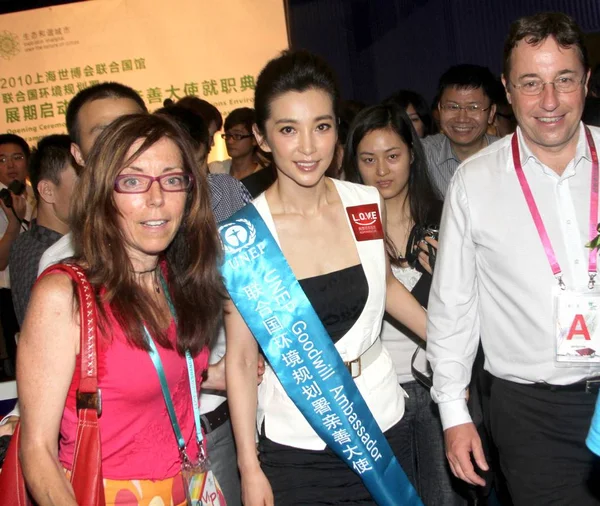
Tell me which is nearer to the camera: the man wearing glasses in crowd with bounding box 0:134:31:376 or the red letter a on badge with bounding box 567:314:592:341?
the red letter a on badge with bounding box 567:314:592:341

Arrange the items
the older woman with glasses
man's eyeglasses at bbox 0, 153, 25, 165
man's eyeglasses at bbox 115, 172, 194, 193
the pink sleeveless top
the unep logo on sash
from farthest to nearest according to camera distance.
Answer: man's eyeglasses at bbox 0, 153, 25, 165 < the unep logo on sash < man's eyeglasses at bbox 115, 172, 194, 193 < the pink sleeveless top < the older woman with glasses

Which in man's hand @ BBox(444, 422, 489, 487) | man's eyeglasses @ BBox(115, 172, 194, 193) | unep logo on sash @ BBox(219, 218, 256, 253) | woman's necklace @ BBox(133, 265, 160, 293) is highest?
man's eyeglasses @ BBox(115, 172, 194, 193)

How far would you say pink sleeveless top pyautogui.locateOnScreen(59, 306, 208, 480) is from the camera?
1.86m

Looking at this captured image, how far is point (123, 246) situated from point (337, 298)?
788mm

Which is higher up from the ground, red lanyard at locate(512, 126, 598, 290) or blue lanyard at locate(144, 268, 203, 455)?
red lanyard at locate(512, 126, 598, 290)

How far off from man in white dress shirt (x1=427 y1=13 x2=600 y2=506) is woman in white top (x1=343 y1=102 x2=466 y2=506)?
599mm

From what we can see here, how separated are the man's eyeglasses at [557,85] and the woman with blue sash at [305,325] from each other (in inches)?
24.9

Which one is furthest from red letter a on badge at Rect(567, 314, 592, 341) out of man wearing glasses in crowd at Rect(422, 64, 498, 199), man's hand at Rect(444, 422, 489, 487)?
man wearing glasses in crowd at Rect(422, 64, 498, 199)

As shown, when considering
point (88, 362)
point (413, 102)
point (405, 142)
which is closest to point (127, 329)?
point (88, 362)

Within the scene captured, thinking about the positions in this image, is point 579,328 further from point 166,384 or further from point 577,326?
point 166,384

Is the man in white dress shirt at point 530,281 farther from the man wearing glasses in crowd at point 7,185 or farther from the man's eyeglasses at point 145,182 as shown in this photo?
the man wearing glasses in crowd at point 7,185

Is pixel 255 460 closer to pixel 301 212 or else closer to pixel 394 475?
pixel 394 475

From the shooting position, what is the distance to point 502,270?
2438 millimetres

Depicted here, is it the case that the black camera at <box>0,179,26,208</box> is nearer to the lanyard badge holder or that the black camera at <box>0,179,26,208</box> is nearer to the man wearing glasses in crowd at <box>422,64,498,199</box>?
the man wearing glasses in crowd at <box>422,64,498,199</box>
